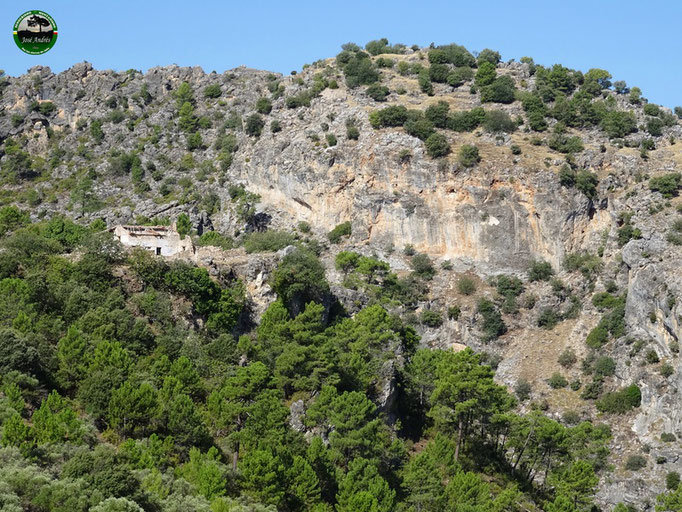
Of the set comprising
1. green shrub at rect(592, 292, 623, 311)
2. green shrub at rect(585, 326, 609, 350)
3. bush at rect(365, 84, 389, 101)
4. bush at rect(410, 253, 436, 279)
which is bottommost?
green shrub at rect(585, 326, 609, 350)

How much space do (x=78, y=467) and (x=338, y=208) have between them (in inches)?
2136

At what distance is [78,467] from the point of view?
153ft

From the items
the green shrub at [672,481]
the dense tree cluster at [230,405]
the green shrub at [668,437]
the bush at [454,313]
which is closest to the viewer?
the dense tree cluster at [230,405]

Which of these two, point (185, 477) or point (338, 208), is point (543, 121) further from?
point (185, 477)

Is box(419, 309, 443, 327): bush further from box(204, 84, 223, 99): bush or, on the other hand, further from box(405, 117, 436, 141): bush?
Answer: box(204, 84, 223, 99): bush

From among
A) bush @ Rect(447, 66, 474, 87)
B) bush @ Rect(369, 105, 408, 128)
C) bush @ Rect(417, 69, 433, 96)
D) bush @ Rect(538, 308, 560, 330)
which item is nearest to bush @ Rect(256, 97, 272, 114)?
bush @ Rect(369, 105, 408, 128)

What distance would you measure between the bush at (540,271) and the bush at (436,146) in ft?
39.7

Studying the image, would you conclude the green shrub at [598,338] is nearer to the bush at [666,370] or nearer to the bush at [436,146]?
the bush at [666,370]

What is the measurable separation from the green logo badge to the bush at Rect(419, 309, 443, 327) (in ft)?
138

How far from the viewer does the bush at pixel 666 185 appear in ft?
295

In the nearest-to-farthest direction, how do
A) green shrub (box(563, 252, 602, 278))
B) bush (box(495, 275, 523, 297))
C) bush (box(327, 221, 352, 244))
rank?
1. green shrub (box(563, 252, 602, 278))
2. bush (box(495, 275, 523, 297))
3. bush (box(327, 221, 352, 244))

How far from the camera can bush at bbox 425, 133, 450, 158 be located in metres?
96.2

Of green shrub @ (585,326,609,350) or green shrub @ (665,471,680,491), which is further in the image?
green shrub @ (585,326,609,350)

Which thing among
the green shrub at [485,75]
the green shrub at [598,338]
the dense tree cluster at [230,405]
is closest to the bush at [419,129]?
the green shrub at [485,75]
